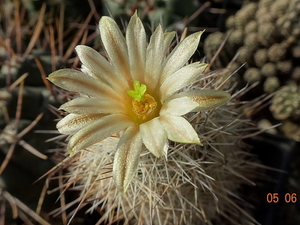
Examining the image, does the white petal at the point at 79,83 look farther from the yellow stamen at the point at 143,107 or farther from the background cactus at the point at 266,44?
the background cactus at the point at 266,44

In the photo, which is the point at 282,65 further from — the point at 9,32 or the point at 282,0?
the point at 9,32

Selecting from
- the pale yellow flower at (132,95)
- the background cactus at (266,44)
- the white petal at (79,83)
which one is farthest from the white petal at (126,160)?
the background cactus at (266,44)

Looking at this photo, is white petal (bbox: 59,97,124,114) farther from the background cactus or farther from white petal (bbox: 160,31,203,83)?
the background cactus


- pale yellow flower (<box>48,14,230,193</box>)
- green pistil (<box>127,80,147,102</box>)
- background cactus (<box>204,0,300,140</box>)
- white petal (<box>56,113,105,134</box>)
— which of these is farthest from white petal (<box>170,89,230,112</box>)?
background cactus (<box>204,0,300,140</box>)

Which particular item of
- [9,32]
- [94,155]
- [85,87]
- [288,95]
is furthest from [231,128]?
[9,32]

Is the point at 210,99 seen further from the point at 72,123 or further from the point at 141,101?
the point at 72,123
